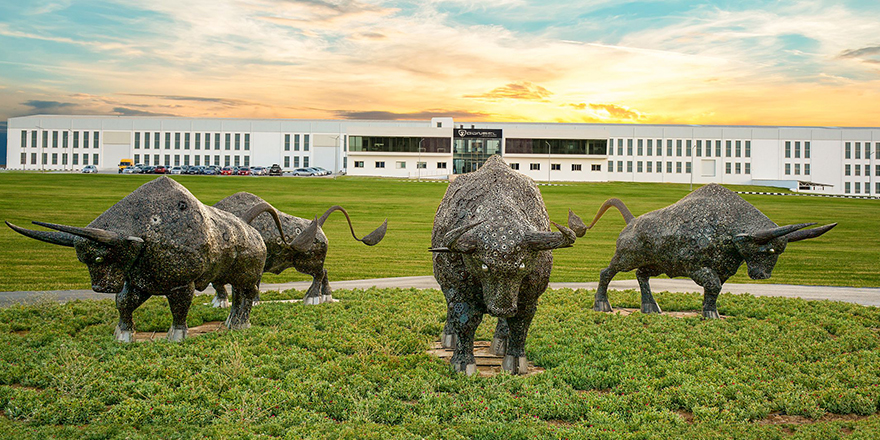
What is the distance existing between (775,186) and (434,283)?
347 ft

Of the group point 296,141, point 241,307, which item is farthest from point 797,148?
point 241,307

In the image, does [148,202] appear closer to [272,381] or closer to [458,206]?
[272,381]

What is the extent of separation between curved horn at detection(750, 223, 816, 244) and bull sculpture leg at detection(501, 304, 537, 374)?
18.9 ft

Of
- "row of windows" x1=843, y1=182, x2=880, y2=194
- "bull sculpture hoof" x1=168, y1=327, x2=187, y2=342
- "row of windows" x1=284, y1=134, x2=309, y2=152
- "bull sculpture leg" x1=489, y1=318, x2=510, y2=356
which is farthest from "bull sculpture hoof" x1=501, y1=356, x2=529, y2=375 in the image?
"row of windows" x1=843, y1=182, x2=880, y2=194

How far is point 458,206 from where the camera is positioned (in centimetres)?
867

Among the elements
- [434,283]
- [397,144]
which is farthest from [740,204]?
[397,144]

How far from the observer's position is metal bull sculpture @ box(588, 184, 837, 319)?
1206 cm

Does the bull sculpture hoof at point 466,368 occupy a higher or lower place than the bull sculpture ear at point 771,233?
lower

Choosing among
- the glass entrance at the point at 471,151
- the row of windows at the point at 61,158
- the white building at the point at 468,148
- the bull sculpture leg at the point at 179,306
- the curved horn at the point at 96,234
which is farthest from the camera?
the row of windows at the point at 61,158

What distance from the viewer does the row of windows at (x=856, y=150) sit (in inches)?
4424

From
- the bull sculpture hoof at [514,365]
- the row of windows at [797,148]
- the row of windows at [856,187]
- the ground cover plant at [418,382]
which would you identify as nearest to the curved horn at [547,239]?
the ground cover plant at [418,382]

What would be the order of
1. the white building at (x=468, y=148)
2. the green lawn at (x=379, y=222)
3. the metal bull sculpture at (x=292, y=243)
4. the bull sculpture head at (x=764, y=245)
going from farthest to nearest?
the white building at (x=468, y=148) → the green lawn at (x=379, y=222) → the metal bull sculpture at (x=292, y=243) → the bull sculpture head at (x=764, y=245)

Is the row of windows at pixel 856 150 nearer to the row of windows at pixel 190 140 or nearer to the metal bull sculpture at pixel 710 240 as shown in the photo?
the row of windows at pixel 190 140

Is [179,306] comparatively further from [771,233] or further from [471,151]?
[471,151]
